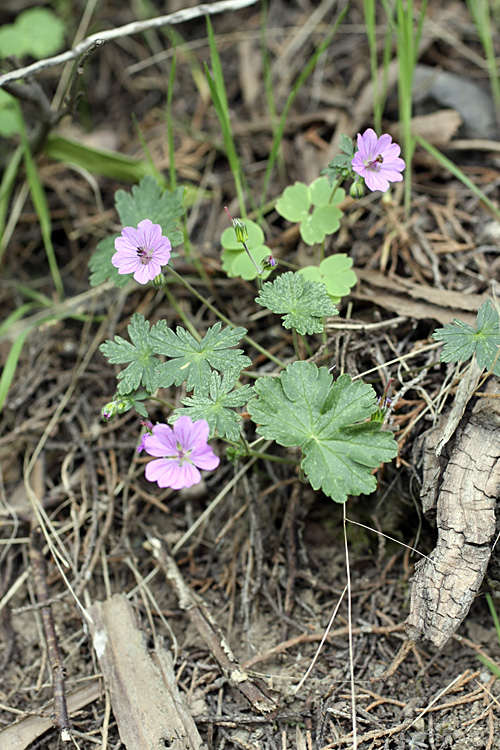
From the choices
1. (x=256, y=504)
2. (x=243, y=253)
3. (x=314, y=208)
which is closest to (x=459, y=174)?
(x=314, y=208)

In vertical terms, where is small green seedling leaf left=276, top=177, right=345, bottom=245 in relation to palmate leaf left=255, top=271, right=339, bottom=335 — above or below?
above

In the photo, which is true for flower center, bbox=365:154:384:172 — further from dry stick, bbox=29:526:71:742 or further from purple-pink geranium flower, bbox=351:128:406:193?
dry stick, bbox=29:526:71:742

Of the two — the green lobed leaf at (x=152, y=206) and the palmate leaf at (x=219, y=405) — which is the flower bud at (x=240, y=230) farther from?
the palmate leaf at (x=219, y=405)

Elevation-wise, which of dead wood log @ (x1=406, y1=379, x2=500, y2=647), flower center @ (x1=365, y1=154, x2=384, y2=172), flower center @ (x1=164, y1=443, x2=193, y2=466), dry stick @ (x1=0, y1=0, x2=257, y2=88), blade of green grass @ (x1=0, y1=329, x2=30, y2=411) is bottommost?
dead wood log @ (x1=406, y1=379, x2=500, y2=647)

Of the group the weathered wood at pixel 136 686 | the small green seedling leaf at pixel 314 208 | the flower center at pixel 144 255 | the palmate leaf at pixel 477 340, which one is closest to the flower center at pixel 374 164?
the small green seedling leaf at pixel 314 208

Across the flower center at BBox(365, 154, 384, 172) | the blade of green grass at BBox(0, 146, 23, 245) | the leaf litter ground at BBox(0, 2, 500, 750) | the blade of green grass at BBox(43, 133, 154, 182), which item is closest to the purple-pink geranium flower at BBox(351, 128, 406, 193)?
the flower center at BBox(365, 154, 384, 172)

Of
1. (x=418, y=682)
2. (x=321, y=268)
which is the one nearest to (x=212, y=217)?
(x=321, y=268)

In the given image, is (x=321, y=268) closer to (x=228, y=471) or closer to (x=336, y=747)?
(x=228, y=471)
